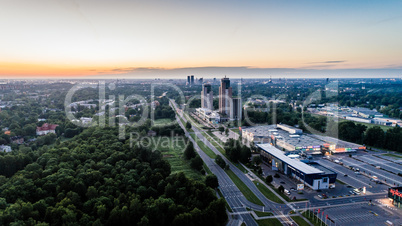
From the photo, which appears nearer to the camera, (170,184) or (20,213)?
(20,213)

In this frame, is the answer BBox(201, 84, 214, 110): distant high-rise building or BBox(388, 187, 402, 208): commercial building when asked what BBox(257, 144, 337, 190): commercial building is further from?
BBox(201, 84, 214, 110): distant high-rise building

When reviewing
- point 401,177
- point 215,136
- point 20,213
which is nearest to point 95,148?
point 20,213

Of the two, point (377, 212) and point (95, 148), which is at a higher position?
point (95, 148)

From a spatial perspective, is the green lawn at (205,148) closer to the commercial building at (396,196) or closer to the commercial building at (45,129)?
the commercial building at (396,196)

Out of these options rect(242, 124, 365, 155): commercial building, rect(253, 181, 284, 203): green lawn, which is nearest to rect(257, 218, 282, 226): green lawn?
rect(253, 181, 284, 203): green lawn

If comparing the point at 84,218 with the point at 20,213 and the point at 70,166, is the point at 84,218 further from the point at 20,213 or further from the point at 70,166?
the point at 70,166

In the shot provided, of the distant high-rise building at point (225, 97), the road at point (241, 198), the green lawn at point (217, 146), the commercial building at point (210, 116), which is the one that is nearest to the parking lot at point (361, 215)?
the road at point (241, 198)
